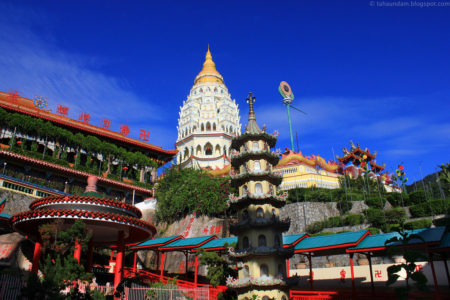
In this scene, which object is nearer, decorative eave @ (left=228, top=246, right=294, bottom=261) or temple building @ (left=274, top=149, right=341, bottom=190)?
decorative eave @ (left=228, top=246, right=294, bottom=261)

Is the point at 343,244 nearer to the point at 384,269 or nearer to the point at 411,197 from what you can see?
the point at 384,269

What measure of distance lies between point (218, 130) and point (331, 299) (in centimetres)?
4660

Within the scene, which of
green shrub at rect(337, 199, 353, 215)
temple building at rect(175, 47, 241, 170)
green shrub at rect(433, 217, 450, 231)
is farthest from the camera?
temple building at rect(175, 47, 241, 170)

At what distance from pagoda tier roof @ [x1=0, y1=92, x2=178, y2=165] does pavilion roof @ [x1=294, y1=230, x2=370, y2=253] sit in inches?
1377

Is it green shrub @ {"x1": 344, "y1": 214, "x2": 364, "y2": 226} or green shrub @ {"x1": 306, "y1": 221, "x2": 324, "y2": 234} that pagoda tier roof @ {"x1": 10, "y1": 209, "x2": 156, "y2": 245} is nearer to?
green shrub @ {"x1": 306, "y1": 221, "x2": 324, "y2": 234}

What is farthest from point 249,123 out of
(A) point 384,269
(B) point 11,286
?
(B) point 11,286

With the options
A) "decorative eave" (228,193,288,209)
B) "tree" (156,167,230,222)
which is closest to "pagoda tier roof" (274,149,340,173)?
"tree" (156,167,230,222)

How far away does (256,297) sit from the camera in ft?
62.0

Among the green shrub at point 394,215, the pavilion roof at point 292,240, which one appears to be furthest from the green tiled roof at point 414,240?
the green shrub at point 394,215

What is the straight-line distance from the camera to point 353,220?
112 ft

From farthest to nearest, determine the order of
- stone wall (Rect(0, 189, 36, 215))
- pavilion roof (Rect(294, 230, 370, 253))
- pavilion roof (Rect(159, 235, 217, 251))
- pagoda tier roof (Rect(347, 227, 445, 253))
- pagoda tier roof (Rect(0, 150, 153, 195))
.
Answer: pagoda tier roof (Rect(0, 150, 153, 195)) → stone wall (Rect(0, 189, 36, 215)) → pavilion roof (Rect(159, 235, 217, 251)) → pavilion roof (Rect(294, 230, 370, 253)) → pagoda tier roof (Rect(347, 227, 445, 253))

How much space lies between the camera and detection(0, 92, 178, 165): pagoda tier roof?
44281 mm

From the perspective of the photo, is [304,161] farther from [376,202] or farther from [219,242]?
[219,242]

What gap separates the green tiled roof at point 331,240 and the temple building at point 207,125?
37297 mm
